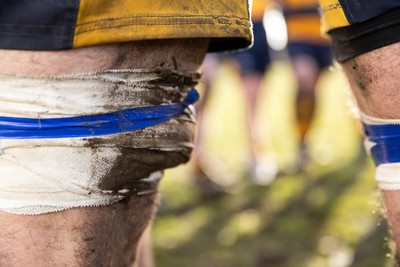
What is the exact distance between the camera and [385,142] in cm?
182

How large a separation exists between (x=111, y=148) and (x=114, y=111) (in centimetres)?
9

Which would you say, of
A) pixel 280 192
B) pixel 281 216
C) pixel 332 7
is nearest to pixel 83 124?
pixel 332 7

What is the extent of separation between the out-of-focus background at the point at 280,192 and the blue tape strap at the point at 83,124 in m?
0.65

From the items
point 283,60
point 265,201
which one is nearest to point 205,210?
point 265,201

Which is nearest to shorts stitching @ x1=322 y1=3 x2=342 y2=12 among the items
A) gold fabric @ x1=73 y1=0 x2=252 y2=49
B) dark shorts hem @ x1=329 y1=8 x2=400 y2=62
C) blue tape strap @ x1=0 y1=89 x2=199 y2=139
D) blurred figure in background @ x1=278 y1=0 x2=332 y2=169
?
dark shorts hem @ x1=329 y1=8 x2=400 y2=62

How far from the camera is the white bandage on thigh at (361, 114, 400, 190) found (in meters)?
1.79

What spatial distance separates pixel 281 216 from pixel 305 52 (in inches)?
81.6

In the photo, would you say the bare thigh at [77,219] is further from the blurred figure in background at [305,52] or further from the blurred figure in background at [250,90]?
the blurred figure in background at [305,52]

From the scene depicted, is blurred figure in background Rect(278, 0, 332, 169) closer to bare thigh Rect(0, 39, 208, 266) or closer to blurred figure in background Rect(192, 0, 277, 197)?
blurred figure in background Rect(192, 0, 277, 197)

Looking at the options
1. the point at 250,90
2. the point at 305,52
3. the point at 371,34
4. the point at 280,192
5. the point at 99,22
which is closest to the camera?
the point at 99,22

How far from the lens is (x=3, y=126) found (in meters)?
1.63

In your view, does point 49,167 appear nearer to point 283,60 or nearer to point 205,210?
point 205,210

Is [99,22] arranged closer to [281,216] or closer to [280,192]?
[281,216]

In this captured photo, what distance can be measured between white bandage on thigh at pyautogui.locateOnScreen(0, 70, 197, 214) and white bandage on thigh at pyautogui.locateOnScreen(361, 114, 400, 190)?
549 millimetres
